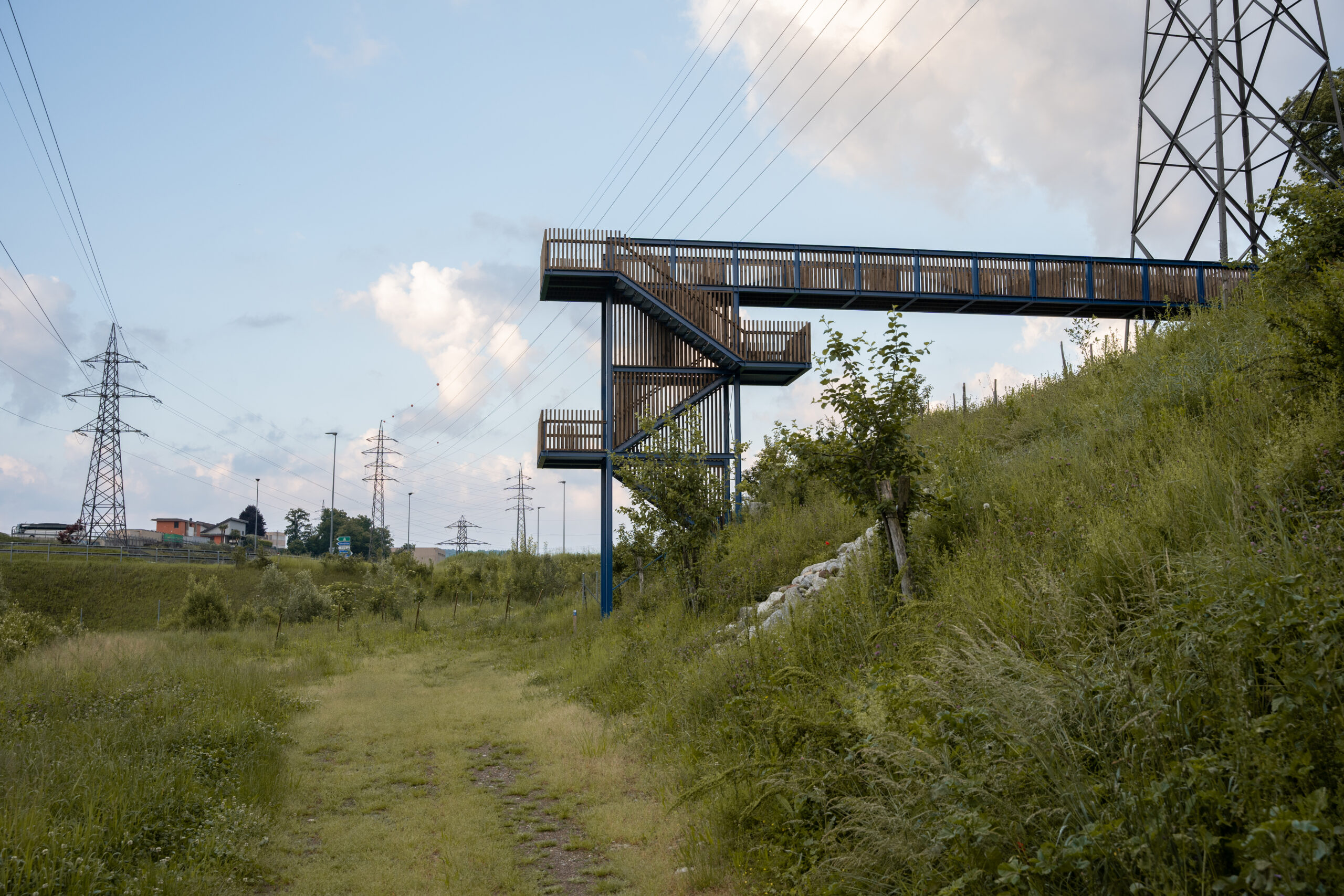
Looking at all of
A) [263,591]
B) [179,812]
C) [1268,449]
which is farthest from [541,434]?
[263,591]

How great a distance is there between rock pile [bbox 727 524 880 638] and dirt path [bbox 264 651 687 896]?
279cm

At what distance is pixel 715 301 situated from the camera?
2480cm

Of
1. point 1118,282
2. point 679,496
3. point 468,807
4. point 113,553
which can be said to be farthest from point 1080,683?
point 113,553

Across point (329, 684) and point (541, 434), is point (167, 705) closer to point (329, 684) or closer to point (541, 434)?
point (329, 684)

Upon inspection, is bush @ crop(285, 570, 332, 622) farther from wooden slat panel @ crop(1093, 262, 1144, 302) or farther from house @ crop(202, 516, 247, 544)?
house @ crop(202, 516, 247, 544)

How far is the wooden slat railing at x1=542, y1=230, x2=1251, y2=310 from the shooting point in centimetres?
2433

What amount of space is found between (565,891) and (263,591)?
39860mm

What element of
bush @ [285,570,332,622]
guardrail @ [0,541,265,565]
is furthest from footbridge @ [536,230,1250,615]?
guardrail @ [0,541,265,565]

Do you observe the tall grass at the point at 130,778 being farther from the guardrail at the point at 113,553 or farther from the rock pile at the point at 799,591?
the guardrail at the point at 113,553

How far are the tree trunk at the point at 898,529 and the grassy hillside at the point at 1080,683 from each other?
0.27 meters

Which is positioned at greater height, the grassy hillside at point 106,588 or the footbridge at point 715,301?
the footbridge at point 715,301

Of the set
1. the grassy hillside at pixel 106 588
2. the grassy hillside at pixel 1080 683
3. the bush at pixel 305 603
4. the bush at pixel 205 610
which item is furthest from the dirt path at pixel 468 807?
the grassy hillside at pixel 106 588

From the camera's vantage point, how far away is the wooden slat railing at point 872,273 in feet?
79.8

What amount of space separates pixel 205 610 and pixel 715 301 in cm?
2402
